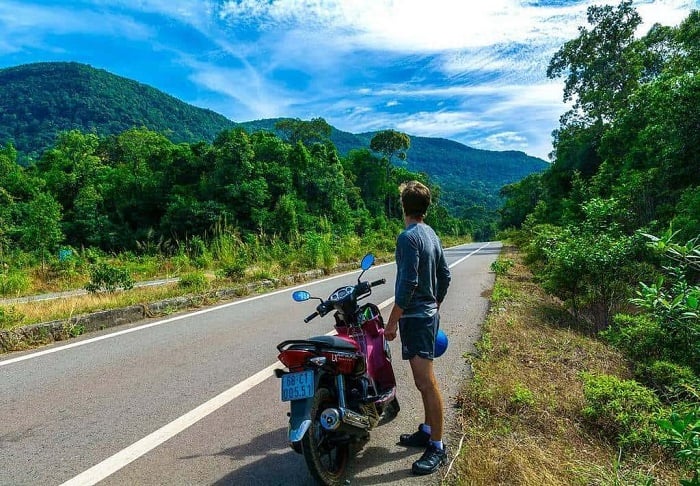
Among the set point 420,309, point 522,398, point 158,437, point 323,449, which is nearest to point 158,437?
point 158,437

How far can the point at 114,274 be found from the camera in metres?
9.14

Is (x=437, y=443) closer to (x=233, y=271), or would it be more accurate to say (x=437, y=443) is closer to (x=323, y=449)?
(x=323, y=449)

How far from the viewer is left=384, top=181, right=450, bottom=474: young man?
118 inches

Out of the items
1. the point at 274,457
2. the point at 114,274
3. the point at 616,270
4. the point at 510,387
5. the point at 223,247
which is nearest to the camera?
the point at 274,457

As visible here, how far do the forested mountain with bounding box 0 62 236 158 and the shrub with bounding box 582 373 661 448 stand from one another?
91.7 m

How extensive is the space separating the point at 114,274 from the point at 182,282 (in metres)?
1.40

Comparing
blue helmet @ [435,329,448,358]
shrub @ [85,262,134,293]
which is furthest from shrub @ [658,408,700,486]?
shrub @ [85,262,134,293]

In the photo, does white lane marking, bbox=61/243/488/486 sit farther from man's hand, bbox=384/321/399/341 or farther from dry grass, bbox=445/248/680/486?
dry grass, bbox=445/248/680/486

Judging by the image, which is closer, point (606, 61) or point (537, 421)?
point (537, 421)

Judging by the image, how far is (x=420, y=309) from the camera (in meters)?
3.09

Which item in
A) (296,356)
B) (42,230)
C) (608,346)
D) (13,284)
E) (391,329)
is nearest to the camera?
(296,356)

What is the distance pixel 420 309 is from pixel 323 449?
1.11 meters

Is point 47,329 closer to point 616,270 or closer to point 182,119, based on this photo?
point 616,270

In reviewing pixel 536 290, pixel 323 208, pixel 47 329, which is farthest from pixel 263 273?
pixel 323 208
